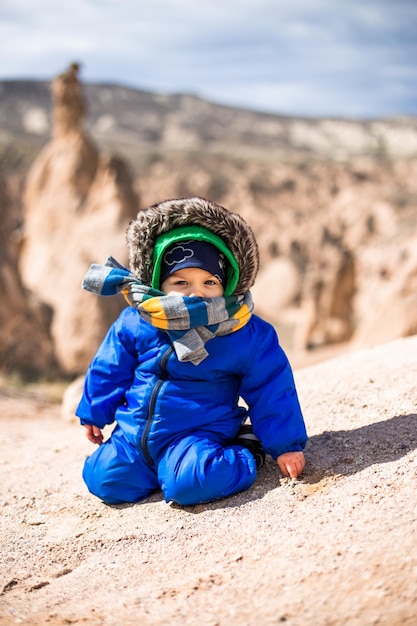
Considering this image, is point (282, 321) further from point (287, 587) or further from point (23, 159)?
point (23, 159)

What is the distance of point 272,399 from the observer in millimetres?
2586

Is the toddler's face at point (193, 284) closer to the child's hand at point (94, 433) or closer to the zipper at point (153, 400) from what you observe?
the zipper at point (153, 400)

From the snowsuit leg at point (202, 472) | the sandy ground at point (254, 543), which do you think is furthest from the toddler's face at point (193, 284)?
the sandy ground at point (254, 543)

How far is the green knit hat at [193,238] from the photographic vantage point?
2586 millimetres

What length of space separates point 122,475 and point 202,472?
0.38 metres

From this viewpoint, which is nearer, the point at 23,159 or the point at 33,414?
the point at 33,414

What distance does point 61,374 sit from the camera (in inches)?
394

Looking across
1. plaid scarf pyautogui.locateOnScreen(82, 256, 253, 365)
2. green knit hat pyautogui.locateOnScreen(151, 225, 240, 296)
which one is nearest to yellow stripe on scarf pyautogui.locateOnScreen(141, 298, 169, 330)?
plaid scarf pyautogui.locateOnScreen(82, 256, 253, 365)

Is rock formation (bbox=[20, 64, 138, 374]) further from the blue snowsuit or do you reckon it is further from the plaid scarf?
the plaid scarf

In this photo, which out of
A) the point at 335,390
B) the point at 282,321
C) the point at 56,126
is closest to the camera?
the point at 335,390

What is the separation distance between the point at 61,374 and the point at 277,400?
7824 millimetres

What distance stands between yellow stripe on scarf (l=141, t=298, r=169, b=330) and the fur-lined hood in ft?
0.52

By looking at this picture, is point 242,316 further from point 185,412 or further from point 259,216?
point 259,216

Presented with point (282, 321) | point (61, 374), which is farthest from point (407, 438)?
point (282, 321)
